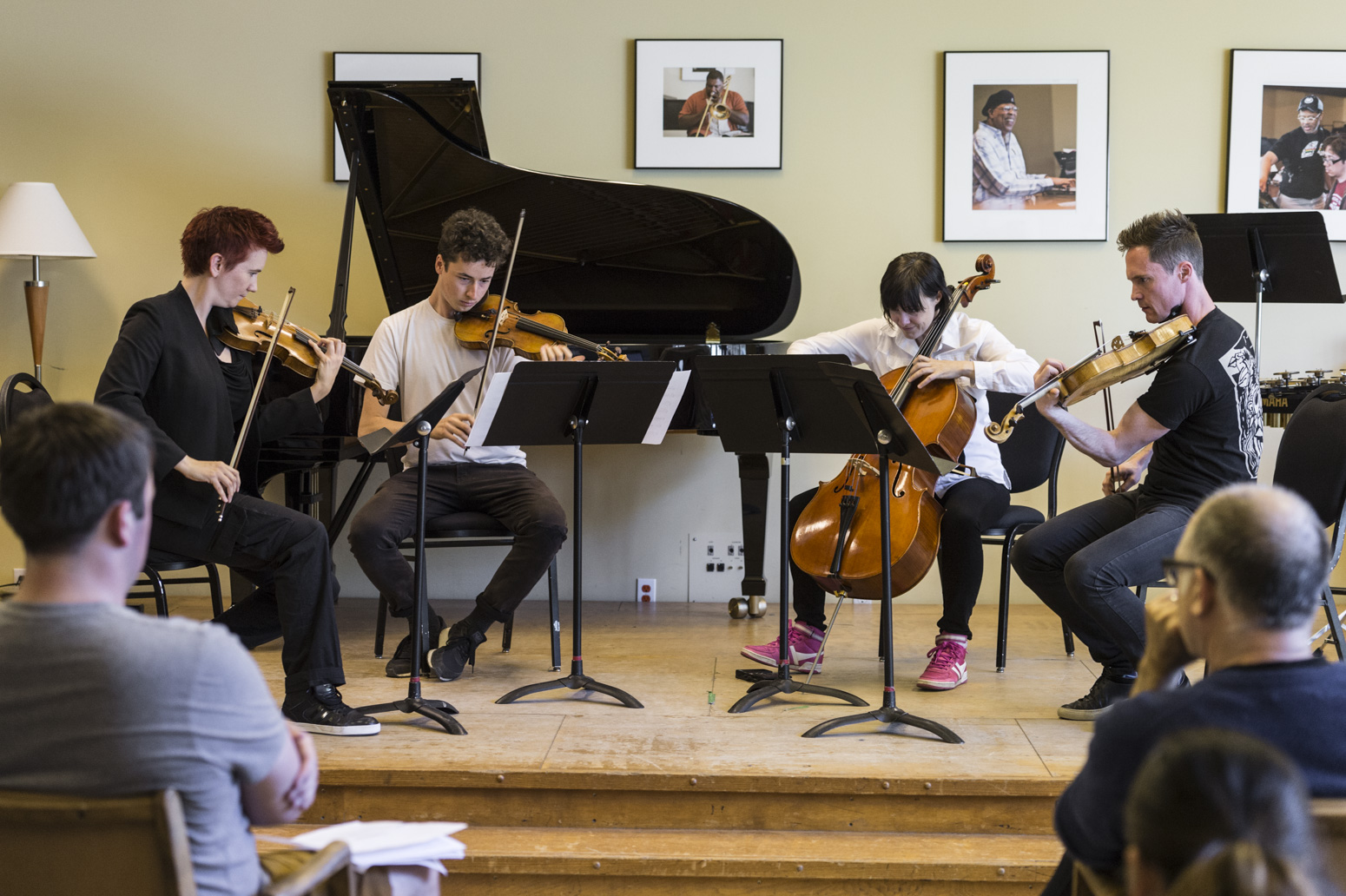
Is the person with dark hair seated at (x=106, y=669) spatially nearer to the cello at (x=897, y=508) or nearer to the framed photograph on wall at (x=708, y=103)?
the cello at (x=897, y=508)

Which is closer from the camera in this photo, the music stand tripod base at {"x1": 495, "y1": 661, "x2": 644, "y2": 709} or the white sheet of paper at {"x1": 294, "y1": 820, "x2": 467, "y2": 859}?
the white sheet of paper at {"x1": 294, "y1": 820, "x2": 467, "y2": 859}

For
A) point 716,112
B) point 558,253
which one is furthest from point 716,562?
point 716,112

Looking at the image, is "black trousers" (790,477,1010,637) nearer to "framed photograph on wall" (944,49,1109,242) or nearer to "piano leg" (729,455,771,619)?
"piano leg" (729,455,771,619)

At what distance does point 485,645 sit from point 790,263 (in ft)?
5.45

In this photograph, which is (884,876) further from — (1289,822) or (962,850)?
(1289,822)

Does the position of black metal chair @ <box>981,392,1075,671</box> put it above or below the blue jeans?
above

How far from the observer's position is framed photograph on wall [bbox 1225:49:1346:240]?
423 cm

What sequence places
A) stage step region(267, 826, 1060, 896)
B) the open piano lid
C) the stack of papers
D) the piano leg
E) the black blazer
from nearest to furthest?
the stack of papers → stage step region(267, 826, 1060, 896) → the black blazer → the open piano lid → the piano leg

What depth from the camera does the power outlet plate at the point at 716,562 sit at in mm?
4559

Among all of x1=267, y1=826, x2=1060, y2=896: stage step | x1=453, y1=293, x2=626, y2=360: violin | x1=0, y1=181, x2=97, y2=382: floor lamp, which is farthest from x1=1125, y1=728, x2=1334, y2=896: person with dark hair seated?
x1=0, y1=181, x2=97, y2=382: floor lamp

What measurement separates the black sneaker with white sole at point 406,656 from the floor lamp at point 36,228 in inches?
70.2

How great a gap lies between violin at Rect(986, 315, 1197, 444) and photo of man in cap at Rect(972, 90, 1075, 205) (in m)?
1.63

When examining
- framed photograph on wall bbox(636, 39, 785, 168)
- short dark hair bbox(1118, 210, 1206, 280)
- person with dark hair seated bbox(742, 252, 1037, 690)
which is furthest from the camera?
framed photograph on wall bbox(636, 39, 785, 168)

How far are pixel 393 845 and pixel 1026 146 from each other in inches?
146
